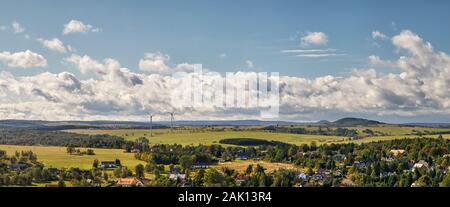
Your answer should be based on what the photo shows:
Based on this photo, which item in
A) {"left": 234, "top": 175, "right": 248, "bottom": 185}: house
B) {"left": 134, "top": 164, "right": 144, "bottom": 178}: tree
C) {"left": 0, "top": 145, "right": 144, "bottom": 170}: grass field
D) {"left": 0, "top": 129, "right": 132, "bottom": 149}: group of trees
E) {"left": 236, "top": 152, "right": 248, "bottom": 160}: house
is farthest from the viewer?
{"left": 0, "top": 129, "right": 132, "bottom": 149}: group of trees

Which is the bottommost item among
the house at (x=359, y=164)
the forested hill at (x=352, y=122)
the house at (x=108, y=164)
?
the house at (x=359, y=164)

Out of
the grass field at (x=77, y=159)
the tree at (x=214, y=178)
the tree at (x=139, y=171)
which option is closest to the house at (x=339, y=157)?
the grass field at (x=77, y=159)

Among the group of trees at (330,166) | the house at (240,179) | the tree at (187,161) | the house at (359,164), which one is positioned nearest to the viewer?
the house at (240,179)

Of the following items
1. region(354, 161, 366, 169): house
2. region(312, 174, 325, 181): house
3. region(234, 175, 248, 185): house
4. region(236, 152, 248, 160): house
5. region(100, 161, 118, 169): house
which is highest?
region(234, 175, 248, 185): house

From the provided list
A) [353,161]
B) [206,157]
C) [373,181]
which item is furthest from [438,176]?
[206,157]

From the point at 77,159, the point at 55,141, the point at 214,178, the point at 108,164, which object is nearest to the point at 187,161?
the point at 108,164

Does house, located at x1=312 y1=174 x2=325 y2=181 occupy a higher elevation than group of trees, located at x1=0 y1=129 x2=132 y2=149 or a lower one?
lower

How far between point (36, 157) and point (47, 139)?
32224 mm

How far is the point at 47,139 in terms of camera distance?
261 ft

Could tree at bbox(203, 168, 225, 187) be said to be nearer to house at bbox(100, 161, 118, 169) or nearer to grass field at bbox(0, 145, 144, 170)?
grass field at bbox(0, 145, 144, 170)

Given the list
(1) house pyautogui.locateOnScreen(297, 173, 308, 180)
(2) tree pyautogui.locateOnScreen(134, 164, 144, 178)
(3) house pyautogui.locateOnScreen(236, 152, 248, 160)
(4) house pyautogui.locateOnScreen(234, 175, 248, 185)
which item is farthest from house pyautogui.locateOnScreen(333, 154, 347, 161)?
(2) tree pyautogui.locateOnScreen(134, 164, 144, 178)

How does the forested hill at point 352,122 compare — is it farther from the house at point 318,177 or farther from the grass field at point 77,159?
the house at point 318,177

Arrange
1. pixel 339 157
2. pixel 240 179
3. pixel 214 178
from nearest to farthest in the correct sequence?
pixel 214 178 < pixel 240 179 < pixel 339 157

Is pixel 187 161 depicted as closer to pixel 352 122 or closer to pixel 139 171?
pixel 139 171
